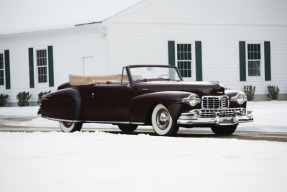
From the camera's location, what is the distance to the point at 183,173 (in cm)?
677

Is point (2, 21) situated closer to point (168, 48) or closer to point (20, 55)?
point (20, 55)

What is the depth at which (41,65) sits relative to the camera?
28438 mm

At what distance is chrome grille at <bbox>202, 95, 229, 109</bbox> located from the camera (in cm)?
1202

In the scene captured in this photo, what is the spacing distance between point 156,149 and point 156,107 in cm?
302

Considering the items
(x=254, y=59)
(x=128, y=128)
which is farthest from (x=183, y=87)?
(x=254, y=59)

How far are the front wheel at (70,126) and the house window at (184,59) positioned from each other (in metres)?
12.9

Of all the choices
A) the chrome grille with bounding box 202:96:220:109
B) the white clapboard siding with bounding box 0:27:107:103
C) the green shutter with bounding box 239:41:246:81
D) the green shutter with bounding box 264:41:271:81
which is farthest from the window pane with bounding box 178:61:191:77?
the chrome grille with bounding box 202:96:220:109

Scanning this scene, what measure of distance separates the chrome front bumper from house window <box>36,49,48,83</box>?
17.2 m

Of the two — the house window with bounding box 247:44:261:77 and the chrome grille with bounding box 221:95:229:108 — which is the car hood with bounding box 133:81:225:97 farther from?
the house window with bounding box 247:44:261:77

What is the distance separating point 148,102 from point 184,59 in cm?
1470

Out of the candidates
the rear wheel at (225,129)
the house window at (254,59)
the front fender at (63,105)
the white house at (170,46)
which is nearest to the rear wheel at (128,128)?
the front fender at (63,105)

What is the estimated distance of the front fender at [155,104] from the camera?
11672 mm

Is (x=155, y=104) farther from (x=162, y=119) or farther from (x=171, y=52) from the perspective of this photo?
(x=171, y=52)

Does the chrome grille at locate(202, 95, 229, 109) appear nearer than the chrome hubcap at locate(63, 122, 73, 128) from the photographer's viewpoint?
Yes
